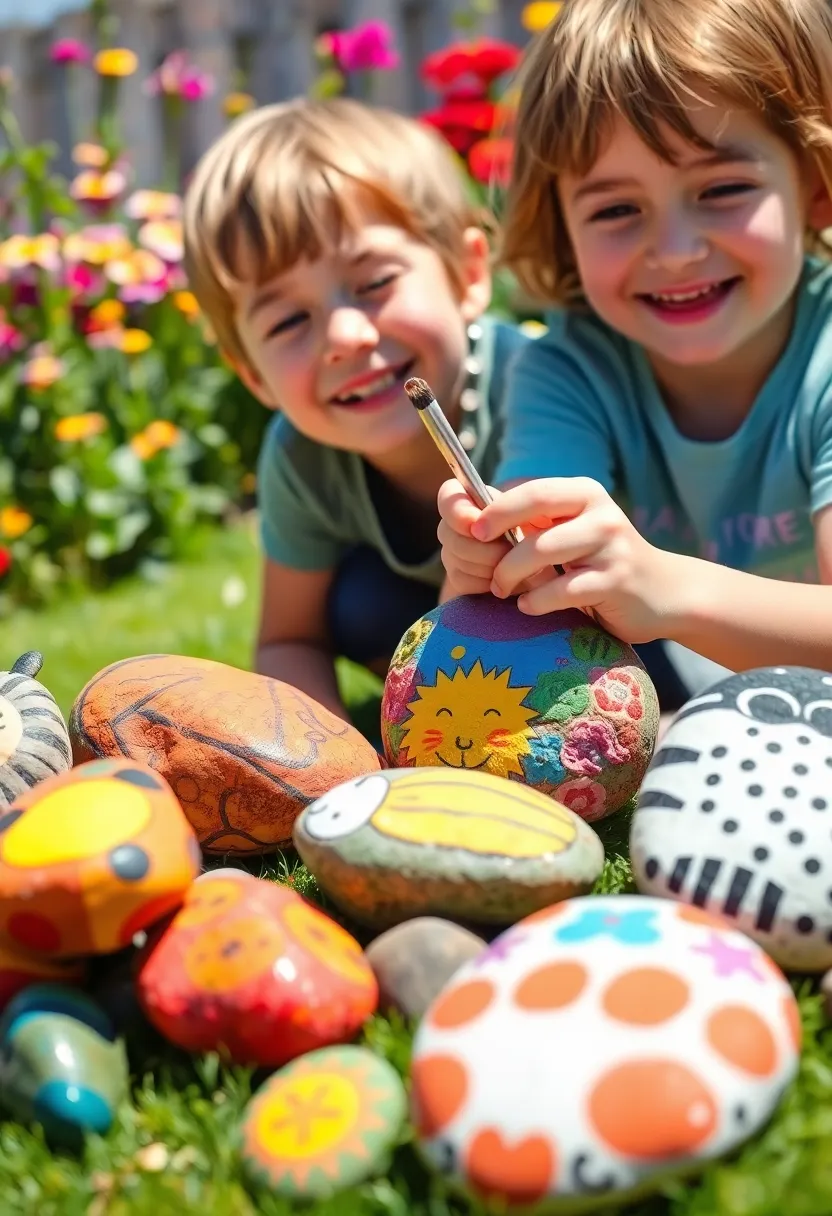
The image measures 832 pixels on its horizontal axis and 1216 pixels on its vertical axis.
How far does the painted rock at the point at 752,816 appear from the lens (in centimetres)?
119

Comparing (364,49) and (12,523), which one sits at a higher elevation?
(364,49)

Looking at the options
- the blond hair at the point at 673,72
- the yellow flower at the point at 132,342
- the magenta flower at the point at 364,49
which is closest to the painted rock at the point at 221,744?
the blond hair at the point at 673,72

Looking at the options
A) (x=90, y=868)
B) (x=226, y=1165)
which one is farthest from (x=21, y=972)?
(x=226, y=1165)

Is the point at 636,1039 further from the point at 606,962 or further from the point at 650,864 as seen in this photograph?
the point at 650,864

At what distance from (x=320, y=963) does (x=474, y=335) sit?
1.61 metres

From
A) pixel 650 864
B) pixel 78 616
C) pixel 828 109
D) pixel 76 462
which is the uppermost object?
pixel 828 109

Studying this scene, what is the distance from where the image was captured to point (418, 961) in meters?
1.17

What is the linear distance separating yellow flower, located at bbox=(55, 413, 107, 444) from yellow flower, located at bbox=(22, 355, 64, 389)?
0.13 metres

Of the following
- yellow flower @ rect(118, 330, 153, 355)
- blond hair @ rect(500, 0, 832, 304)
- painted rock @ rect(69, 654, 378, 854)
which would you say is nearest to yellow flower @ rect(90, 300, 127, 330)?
yellow flower @ rect(118, 330, 153, 355)

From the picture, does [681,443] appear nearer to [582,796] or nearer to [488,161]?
[582,796]

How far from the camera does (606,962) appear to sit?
3.41ft

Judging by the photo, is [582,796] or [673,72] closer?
[582,796]

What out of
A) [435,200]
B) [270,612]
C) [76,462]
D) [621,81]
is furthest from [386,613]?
[76,462]

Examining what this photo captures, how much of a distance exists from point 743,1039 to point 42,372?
11.0ft
